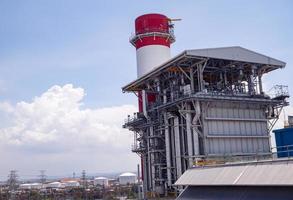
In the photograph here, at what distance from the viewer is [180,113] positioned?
40.6 m

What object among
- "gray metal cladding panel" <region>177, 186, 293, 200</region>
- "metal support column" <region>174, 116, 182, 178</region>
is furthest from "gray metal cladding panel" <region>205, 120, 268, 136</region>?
"gray metal cladding panel" <region>177, 186, 293, 200</region>

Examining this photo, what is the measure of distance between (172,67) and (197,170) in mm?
13341

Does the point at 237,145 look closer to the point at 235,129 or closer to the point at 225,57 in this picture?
the point at 235,129

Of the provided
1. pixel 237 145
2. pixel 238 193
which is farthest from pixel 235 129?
pixel 238 193

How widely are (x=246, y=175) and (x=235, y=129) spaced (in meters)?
16.4

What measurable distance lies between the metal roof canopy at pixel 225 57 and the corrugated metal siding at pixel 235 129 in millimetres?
4818

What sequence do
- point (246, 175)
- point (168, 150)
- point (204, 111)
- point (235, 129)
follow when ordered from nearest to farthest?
1. point (246, 175)
2. point (204, 111)
3. point (235, 129)
4. point (168, 150)

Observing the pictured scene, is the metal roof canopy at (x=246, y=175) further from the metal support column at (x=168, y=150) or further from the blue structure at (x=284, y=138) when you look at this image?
the blue structure at (x=284, y=138)

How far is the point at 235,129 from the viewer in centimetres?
4178

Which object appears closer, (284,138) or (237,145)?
(284,138)

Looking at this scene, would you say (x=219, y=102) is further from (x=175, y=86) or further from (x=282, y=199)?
(x=282, y=199)

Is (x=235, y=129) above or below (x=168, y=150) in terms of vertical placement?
above

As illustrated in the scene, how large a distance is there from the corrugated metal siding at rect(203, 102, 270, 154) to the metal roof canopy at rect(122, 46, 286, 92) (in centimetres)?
482

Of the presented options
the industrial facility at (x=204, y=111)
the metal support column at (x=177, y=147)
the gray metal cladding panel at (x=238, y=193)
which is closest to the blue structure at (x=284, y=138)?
the industrial facility at (x=204, y=111)
